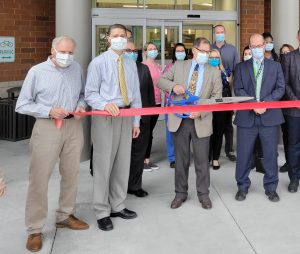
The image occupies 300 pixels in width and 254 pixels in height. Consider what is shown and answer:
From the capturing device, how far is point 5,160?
752cm

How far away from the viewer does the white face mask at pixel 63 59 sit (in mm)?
3892

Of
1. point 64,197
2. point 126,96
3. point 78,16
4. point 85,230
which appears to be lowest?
point 85,230

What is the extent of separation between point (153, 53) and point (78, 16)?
149 centimetres

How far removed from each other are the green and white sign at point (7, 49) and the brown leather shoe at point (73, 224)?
6.62m

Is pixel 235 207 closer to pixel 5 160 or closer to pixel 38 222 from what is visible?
pixel 38 222

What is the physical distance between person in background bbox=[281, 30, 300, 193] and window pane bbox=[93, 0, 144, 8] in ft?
23.1

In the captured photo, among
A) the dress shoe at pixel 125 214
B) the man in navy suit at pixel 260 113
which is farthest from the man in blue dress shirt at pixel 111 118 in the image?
the man in navy suit at pixel 260 113

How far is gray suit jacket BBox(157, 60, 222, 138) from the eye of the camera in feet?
16.2

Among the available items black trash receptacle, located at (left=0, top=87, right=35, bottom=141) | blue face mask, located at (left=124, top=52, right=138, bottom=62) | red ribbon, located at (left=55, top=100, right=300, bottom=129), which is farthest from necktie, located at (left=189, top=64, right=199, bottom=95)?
black trash receptacle, located at (left=0, top=87, right=35, bottom=141)

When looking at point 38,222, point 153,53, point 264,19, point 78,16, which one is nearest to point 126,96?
point 38,222

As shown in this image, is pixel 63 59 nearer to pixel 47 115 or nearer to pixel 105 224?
pixel 47 115

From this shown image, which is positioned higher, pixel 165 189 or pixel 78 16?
pixel 78 16

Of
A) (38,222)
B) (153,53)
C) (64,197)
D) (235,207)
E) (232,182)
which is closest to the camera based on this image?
(38,222)

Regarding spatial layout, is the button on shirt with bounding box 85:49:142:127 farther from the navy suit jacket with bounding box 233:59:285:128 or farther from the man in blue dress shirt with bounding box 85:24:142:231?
the navy suit jacket with bounding box 233:59:285:128
